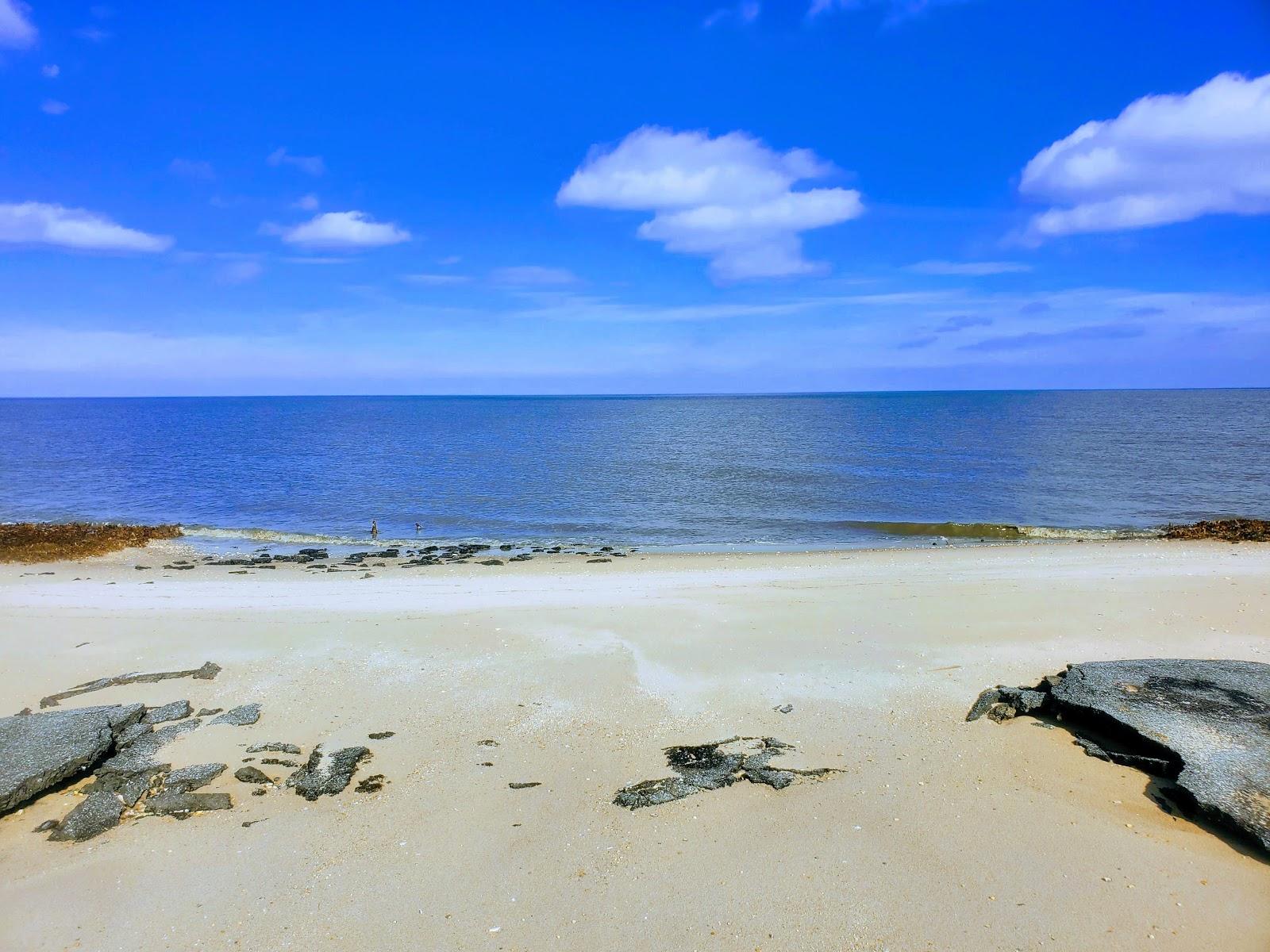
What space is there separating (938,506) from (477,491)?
22.8 metres

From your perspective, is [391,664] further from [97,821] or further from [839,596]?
[839,596]

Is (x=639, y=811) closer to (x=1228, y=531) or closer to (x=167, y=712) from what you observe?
(x=167, y=712)

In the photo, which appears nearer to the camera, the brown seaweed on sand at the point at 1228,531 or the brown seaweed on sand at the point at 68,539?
the brown seaweed on sand at the point at 68,539

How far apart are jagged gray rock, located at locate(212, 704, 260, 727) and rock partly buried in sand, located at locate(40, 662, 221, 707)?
61.3 inches

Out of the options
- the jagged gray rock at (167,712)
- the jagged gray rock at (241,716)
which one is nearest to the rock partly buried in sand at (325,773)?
the jagged gray rock at (241,716)

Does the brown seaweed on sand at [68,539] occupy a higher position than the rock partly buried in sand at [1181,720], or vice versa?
the rock partly buried in sand at [1181,720]

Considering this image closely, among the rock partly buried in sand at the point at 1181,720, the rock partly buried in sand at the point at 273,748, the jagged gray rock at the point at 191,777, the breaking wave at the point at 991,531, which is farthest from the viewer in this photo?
the breaking wave at the point at 991,531

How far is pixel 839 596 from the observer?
49.5ft

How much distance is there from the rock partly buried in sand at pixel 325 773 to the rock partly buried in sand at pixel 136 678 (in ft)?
11.2

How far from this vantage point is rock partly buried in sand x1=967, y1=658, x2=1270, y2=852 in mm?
6543

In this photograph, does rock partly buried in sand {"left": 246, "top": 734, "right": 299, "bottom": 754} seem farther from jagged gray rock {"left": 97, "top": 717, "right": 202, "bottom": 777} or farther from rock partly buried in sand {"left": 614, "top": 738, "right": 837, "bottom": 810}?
rock partly buried in sand {"left": 614, "top": 738, "right": 837, "bottom": 810}

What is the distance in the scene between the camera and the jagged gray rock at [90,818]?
21.8 ft

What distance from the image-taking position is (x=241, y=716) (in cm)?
912

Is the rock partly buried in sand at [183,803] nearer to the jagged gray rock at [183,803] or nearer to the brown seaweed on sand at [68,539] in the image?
the jagged gray rock at [183,803]
